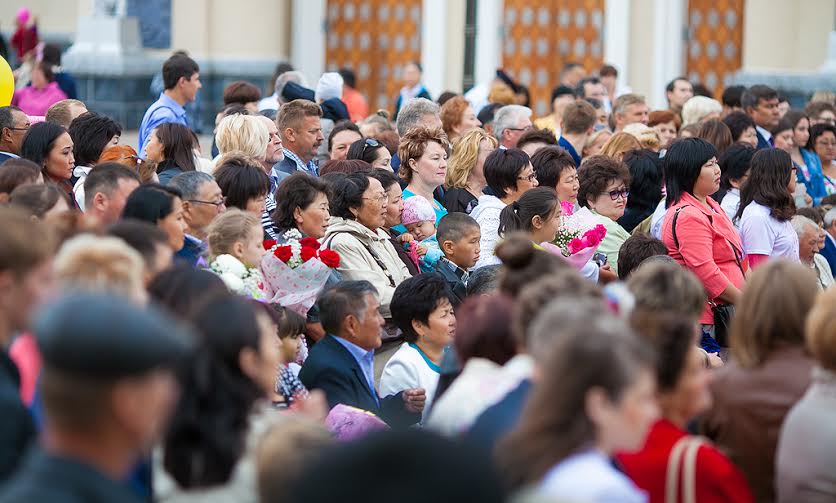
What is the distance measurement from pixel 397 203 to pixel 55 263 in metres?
4.13

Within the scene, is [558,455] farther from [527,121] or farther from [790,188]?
[527,121]

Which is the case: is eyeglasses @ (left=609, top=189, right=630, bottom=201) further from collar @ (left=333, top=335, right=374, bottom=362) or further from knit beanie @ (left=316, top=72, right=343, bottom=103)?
knit beanie @ (left=316, top=72, right=343, bottom=103)

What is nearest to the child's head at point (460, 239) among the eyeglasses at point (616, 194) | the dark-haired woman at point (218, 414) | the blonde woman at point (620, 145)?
the eyeglasses at point (616, 194)

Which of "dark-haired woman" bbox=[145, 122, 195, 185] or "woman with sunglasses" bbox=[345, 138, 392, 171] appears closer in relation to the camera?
"dark-haired woman" bbox=[145, 122, 195, 185]

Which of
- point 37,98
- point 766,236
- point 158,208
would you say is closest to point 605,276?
point 766,236

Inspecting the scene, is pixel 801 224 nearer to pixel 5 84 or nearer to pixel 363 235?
pixel 363 235

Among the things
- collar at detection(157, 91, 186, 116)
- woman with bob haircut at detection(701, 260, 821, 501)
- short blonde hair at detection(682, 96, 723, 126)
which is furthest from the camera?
short blonde hair at detection(682, 96, 723, 126)

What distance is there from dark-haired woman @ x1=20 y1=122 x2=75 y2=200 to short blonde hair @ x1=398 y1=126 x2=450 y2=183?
2.12 meters

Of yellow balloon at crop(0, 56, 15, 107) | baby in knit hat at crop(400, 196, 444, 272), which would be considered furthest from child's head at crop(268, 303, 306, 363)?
yellow balloon at crop(0, 56, 15, 107)

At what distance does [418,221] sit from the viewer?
789 cm

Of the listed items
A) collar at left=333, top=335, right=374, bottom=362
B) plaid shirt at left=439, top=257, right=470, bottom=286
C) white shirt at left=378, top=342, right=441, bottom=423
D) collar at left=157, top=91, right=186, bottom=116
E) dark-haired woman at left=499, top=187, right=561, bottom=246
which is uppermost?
collar at left=157, top=91, right=186, bottom=116

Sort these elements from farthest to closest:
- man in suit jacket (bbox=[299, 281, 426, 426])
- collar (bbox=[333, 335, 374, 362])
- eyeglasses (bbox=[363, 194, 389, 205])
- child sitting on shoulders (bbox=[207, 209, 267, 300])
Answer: eyeglasses (bbox=[363, 194, 389, 205]) → collar (bbox=[333, 335, 374, 362]) → man in suit jacket (bbox=[299, 281, 426, 426]) → child sitting on shoulders (bbox=[207, 209, 267, 300])

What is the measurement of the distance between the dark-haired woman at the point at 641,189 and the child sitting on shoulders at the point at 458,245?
182 centimetres

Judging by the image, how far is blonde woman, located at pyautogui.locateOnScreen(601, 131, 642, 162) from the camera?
9555mm
